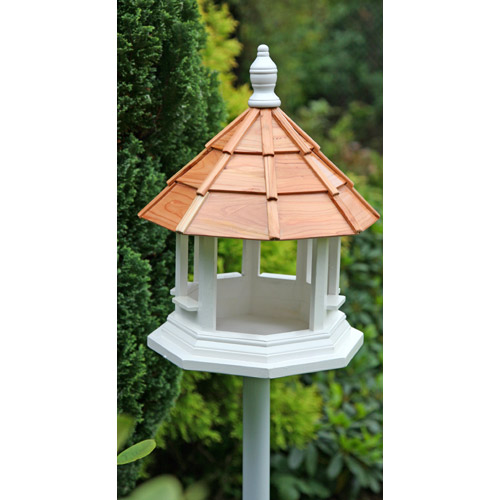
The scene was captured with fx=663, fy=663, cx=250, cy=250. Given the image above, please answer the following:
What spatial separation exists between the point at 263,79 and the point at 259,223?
524 mm

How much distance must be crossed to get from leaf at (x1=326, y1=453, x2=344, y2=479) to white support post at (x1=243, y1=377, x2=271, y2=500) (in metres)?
1.24

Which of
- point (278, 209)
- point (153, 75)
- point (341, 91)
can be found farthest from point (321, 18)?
point (278, 209)

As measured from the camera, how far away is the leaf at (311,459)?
12.2 feet

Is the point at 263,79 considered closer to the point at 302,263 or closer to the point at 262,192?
the point at 262,192

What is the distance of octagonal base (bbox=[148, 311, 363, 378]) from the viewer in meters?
2.03

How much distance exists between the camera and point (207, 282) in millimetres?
→ 2125

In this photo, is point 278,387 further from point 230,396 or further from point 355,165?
point 355,165

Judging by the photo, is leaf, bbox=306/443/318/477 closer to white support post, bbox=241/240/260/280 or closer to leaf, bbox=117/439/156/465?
white support post, bbox=241/240/260/280

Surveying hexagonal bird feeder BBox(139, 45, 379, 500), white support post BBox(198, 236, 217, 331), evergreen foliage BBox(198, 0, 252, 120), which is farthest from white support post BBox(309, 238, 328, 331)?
evergreen foliage BBox(198, 0, 252, 120)

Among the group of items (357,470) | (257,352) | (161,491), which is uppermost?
(257,352)

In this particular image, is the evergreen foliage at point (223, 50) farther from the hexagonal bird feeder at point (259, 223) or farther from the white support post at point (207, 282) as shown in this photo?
the white support post at point (207, 282)

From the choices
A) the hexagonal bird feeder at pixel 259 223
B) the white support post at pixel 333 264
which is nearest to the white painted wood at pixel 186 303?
the hexagonal bird feeder at pixel 259 223

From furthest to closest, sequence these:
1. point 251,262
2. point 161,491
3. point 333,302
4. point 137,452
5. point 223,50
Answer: point 223,50
point 251,262
point 333,302
point 137,452
point 161,491

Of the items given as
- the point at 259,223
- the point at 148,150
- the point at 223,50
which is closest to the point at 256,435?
the point at 259,223
